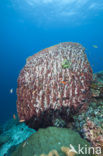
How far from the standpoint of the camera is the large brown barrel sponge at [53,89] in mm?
3238

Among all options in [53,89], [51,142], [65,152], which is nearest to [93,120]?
[65,152]

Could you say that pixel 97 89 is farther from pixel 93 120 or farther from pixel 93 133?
pixel 93 133

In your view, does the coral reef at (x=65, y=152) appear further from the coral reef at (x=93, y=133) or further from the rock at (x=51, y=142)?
the coral reef at (x=93, y=133)

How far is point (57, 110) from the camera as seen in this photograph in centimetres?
321

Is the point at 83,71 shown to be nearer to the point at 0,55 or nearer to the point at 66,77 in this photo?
the point at 66,77

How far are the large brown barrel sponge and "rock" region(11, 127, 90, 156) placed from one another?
1.69 feet

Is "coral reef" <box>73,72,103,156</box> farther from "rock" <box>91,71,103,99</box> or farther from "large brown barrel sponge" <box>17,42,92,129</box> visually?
"large brown barrel sponge" <box>17,42,92,129</box>

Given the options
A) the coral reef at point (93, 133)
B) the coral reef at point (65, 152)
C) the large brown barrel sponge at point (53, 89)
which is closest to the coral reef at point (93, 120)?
the coral reef at point (93, 133)

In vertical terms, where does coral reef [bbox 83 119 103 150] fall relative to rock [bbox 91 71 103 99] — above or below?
below

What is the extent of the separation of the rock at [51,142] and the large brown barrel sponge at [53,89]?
0.52 metres

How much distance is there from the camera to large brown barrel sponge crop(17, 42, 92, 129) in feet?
10.6

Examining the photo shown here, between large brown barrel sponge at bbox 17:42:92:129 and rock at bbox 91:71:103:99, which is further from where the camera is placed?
rock at bbox 91:71:103:99

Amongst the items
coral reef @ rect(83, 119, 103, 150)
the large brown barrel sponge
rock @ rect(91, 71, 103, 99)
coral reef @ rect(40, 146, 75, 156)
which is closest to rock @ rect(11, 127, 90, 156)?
coral reef @ rect(40, 146, 75, 156)

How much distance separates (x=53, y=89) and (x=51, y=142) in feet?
5.00
